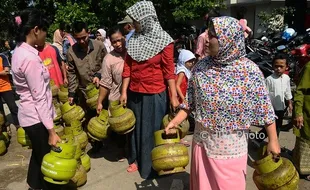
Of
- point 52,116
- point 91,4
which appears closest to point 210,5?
point 91,4

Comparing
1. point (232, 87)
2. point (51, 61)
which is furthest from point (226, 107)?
point (51, 61)

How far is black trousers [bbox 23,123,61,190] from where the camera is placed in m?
2.93

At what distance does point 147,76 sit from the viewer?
3.51 metres

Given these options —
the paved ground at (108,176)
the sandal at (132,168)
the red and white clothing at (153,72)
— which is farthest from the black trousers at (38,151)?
the red and white clothing at (153,72)

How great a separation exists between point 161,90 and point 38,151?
56.2 inches

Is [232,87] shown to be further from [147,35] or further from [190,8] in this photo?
[190,8]

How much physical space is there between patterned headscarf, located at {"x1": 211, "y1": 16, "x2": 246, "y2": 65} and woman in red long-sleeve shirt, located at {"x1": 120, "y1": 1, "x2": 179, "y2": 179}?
1.30 meters

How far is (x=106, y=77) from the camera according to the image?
4062 mm

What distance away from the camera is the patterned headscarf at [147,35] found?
11.0ft

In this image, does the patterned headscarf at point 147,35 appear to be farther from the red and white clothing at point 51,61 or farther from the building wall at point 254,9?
the building wall at point 254,9

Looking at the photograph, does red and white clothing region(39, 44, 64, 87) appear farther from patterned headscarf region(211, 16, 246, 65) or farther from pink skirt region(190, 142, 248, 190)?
patterned headscarf region(211, 16, 246, 65)

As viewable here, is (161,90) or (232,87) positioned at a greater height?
(232,87)

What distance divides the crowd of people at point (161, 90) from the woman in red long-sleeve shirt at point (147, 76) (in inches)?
0.4

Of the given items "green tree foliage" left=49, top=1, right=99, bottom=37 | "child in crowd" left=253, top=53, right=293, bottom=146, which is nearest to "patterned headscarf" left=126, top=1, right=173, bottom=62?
"child in crowd" left=253, top=53, right=293, bottom=146
